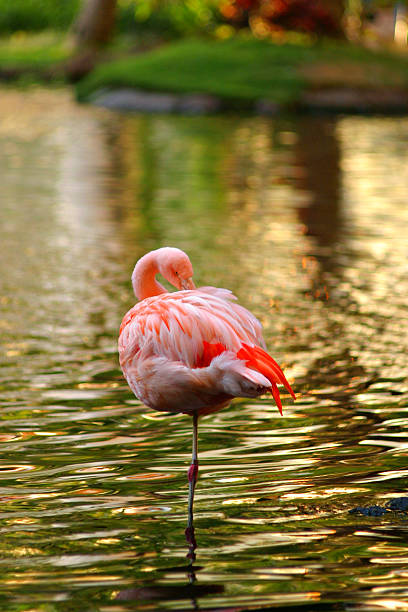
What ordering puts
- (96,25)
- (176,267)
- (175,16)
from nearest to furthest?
(176,267) < (96,25) < (175,16)

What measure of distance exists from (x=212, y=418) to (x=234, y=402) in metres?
0.29

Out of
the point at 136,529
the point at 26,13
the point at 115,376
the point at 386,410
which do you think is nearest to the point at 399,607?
the point at 136,529

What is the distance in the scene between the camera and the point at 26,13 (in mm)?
36875

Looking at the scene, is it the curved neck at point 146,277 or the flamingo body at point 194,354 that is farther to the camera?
the curved neck at point 146,277

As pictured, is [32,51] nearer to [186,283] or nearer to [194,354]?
[186,283]

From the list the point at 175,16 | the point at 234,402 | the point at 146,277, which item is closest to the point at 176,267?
the point at 146,277

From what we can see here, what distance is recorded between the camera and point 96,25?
30.1 meters

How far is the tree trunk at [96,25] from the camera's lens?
3011 centimetres

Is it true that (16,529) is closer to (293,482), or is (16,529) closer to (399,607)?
(293,482)

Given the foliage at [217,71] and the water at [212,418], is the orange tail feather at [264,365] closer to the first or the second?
the water at [212,418]

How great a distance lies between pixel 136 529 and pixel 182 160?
466 inches

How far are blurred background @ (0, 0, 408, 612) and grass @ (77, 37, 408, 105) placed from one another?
1471mm

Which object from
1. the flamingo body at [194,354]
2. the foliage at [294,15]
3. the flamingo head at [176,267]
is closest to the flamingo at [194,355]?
the flamingo body at [194,354]

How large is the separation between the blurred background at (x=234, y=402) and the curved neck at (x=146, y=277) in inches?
26.2
